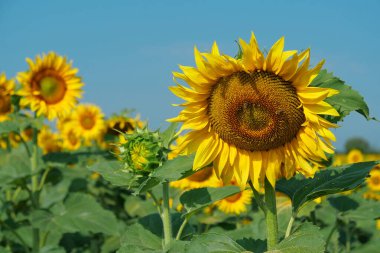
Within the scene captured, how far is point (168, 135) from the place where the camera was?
108 inches

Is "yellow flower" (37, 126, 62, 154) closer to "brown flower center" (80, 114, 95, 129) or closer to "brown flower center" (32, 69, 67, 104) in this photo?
"brown flower center" (80, 114, 95, 129)

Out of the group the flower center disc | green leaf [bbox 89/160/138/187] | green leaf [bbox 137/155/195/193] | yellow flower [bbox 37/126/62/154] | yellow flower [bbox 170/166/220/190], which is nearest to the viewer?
the flower center disc

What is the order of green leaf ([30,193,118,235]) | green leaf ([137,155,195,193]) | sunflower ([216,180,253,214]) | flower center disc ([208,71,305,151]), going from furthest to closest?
1. sunflower ([216,180,253,214])
2. green leaf ([30,193,118,235])
3. green leaf ([137,155,195,193])
4. flower center disc ([208,71,305,151])

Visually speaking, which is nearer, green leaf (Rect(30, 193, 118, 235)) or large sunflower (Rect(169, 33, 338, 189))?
large sunflower (Rect(169, 33, 338, 189))

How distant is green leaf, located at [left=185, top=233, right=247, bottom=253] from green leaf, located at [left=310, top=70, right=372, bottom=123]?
601 mm

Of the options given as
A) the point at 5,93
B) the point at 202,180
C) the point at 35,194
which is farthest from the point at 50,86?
the point at 202,180

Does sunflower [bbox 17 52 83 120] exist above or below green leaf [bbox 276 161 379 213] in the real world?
above

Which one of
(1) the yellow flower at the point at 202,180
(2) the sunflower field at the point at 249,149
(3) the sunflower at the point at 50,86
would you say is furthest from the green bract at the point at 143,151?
(3) the sunflower at the point at 50,86

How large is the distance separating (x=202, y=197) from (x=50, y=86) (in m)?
3.61

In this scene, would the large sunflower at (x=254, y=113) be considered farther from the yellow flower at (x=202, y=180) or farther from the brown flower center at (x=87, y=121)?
the brown flower center at (x=87, y=121)

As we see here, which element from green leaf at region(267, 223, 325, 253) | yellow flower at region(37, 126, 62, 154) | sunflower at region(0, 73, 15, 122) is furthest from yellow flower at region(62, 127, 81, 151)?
green leaf at region(267, 223, 325, 253)

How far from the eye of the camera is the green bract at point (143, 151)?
2.59 metres

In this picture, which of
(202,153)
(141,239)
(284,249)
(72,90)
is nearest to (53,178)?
(72,90)

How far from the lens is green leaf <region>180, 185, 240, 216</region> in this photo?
2655 mm
